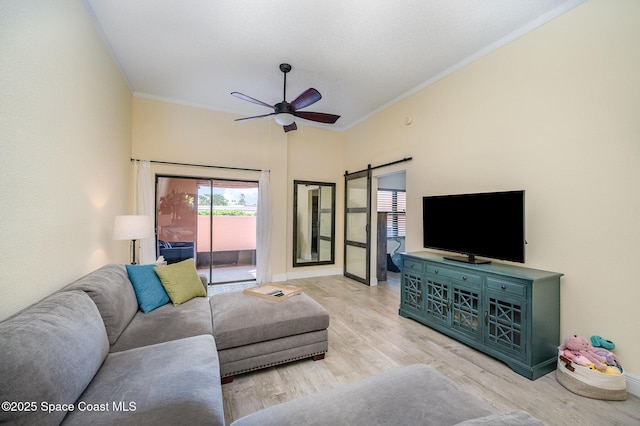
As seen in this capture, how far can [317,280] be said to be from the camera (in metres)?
5.44

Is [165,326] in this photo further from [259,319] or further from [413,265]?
[413,265]

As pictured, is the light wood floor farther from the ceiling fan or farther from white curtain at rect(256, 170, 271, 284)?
the ceiling fan

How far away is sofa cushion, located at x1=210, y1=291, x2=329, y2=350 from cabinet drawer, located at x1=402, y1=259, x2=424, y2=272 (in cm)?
153

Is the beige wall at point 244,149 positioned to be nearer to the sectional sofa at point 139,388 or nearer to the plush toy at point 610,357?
the sectional sofa at point 139,388

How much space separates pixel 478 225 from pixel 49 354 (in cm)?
341

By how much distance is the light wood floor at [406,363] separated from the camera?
1840 millimetres

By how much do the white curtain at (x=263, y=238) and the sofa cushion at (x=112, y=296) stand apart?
2.89 m

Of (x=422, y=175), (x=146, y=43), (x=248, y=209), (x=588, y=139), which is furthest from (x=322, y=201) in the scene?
(x=588, y=139)

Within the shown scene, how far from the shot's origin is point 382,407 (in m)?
1.13

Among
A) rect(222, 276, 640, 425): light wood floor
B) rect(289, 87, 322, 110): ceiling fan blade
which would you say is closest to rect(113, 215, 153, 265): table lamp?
rect(222, 276, 640, 425): light wood floor

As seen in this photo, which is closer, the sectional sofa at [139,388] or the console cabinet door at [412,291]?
the sectional sofa at [139,388]

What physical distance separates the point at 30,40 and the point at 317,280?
4.91 m

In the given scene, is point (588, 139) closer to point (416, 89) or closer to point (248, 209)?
point (416, 89)

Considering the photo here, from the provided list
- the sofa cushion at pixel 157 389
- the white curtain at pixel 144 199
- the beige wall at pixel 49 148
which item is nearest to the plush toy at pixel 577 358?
the sofa cushion at pixel 157 389
